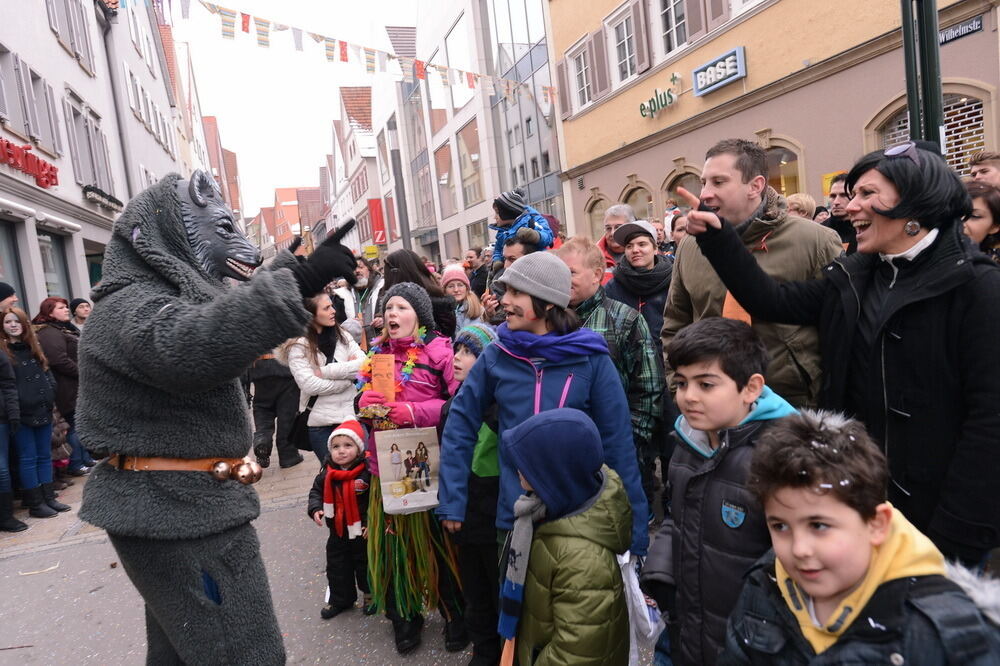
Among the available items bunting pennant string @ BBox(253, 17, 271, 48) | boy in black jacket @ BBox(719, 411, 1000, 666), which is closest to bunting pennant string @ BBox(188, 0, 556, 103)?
bunting pennant string @ BBox(253, 17, 271, 48)

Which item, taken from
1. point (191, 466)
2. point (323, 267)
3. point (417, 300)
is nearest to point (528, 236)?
point (417, 300)

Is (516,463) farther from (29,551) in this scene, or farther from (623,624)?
(29,551)

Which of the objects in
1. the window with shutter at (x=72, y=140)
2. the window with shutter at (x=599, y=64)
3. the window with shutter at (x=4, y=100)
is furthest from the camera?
the window with shutter at (x=599, y=64)

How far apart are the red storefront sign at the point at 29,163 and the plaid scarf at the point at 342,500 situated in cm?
856

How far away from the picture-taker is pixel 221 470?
5.97 ft

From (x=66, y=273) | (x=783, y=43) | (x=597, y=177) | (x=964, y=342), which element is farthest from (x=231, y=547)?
(x=597, y=177)

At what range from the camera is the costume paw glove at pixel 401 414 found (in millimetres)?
3107

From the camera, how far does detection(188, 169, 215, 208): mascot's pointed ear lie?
1.88 m

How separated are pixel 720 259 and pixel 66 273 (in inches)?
543

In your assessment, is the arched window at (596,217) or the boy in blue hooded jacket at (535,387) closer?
the boy in blue hooded jacket at (535,387)

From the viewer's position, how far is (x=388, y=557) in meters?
3.22

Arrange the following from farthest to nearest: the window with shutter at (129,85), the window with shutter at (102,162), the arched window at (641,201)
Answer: the window with shutter at (129,85)
the window with shutter at (102,162)
the arched window at (641,201)

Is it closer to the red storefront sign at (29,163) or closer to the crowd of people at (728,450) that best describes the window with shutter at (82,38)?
the red storefront sign at (29,163)

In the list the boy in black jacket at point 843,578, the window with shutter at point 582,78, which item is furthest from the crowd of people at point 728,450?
the window with shutter at point 582,78
